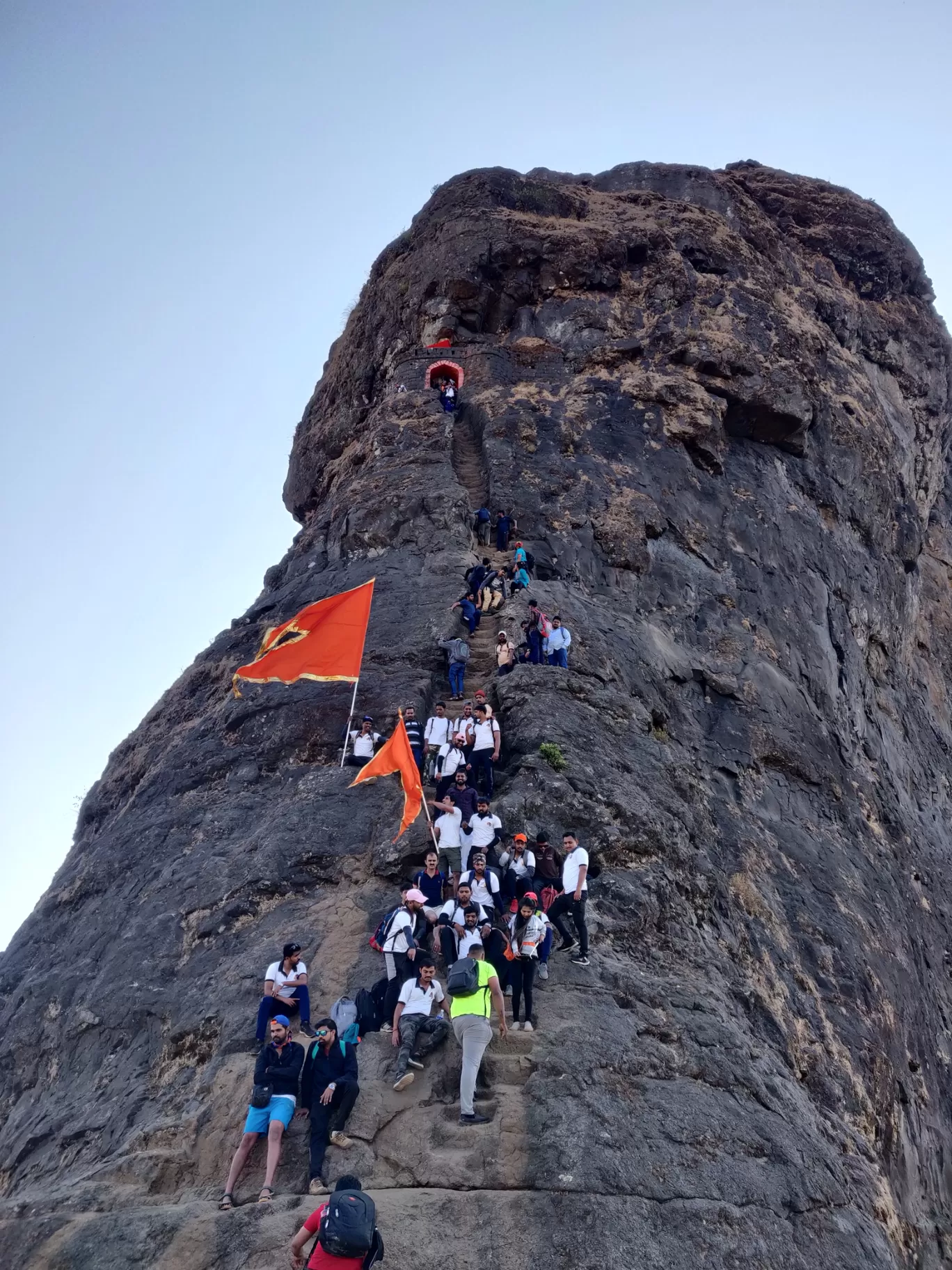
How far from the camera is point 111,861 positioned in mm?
18938

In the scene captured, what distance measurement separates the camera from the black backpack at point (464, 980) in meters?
11.4

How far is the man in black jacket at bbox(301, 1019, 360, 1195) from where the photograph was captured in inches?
422

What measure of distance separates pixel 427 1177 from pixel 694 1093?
3.39 m

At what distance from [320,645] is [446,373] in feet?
46.1

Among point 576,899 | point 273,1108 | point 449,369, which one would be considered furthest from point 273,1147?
point 449,369

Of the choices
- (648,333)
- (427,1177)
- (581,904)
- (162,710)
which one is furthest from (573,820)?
(648,333)

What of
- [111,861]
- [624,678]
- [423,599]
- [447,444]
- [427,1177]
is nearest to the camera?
[427,1177]

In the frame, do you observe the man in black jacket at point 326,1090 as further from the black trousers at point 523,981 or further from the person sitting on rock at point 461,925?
the black trousers at point 523,981

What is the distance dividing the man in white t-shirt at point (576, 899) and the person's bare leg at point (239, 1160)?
4.53 metres

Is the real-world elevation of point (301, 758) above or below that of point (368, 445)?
below

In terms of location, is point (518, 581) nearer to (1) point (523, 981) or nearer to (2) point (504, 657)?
(2) point (504, 657)

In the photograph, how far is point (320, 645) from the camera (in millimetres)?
19250

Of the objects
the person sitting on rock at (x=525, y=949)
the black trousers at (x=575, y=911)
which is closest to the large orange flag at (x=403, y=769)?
the black trousers at (x=575, y=911)

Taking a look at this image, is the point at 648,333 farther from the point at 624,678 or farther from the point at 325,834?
the point at 325,834
